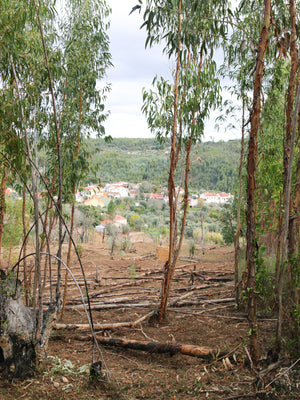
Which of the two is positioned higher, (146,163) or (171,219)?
(146,163)

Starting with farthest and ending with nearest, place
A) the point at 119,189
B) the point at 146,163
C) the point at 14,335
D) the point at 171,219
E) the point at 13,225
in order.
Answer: the point at 119,189, the point at 146,163, the point at 13,225, the point at 171,219, the point at 14,335

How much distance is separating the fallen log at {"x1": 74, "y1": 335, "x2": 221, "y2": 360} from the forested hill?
2.86m

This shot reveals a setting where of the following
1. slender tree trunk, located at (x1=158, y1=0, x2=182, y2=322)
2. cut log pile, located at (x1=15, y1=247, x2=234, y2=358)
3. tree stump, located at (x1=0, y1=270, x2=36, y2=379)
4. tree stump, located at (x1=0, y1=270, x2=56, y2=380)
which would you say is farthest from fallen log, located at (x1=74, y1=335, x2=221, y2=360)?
tree stump, located at (x1=0, y1=270, x2=36, y2=379)

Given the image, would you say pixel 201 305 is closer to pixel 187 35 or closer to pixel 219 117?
pixel 219 117

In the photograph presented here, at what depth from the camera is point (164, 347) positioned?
4.15 metres

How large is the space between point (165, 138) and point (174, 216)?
4.21 feet

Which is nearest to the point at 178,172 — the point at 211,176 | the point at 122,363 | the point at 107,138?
the point at 107,138

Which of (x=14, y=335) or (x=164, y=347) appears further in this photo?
(x=164, y=347)

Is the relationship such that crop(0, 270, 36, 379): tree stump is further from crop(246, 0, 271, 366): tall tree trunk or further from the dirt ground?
crop(246, 0, 271, 366): tall tree trunk

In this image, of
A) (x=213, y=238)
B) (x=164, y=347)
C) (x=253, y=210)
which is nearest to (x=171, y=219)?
(x=164, y=347)

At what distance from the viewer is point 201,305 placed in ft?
21.4

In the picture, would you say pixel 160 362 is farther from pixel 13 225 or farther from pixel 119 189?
pixel 119 189

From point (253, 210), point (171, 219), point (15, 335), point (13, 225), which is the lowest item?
point (15, 335)

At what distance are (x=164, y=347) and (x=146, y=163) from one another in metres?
16.0
